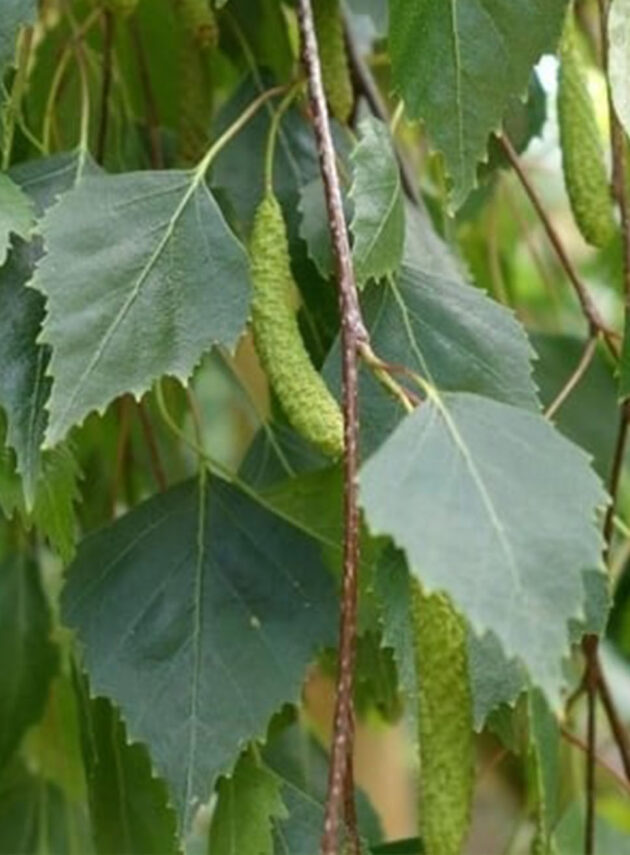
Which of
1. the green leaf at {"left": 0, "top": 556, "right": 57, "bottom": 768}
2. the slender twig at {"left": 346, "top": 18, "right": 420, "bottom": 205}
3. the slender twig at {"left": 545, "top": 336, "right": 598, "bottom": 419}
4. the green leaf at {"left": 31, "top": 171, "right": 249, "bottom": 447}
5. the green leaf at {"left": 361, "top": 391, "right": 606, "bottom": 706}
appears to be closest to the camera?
the green leaf at {"left": 361, "top": 391, "right": 606, "bottom": 706}

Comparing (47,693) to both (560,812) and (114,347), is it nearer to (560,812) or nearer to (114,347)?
(560,812)

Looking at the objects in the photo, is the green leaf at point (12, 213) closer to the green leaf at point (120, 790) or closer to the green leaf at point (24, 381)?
the green leaf at point (24, 381)

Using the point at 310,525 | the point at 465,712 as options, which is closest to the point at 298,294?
the point at 310,525

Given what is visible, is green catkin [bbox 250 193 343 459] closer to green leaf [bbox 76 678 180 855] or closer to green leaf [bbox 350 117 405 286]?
green leaf [bbox 350 117 405 286]

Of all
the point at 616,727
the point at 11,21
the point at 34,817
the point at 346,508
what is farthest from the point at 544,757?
the point at 34,817

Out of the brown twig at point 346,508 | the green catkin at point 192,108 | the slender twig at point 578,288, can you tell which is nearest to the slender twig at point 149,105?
the green catkin at point 192,108

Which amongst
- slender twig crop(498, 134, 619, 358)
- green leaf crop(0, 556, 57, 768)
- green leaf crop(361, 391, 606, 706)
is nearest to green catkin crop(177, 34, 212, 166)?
slender twig crop(498, 134, 619, 358)
